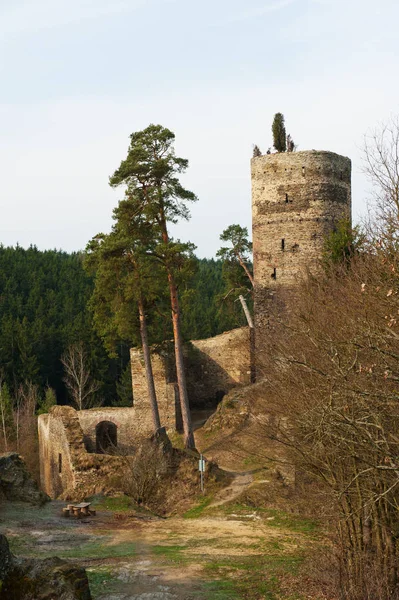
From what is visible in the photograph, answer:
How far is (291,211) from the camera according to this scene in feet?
97.6

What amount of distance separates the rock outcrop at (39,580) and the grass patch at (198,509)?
10026 millimetres

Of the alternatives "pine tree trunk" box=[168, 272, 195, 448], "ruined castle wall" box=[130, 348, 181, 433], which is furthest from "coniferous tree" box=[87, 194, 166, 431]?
"ruined castle wall" box=[130, 348, 181, 433]

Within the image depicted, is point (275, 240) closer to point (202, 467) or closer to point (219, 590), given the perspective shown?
point (202, 467)

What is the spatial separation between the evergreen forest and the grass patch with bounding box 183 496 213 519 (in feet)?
81.8

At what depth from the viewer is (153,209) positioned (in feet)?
82.9

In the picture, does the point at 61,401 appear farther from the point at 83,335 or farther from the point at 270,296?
the point at 270,296

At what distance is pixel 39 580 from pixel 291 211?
22.4m

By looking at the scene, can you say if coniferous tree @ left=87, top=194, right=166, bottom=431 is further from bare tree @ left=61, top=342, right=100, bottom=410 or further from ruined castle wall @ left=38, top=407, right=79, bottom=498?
bare tree @ left=61, top=342, right=100, bottom=410

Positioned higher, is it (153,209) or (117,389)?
(153,209)

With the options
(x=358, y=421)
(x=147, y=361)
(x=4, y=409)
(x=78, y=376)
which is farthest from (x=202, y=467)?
(x=78, y=376)

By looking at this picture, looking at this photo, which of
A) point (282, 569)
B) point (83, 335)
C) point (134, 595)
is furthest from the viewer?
point (83, 335)

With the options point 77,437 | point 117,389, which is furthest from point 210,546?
point 117,389

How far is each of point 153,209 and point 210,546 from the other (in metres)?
13.3

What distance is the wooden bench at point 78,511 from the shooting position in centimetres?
1795
